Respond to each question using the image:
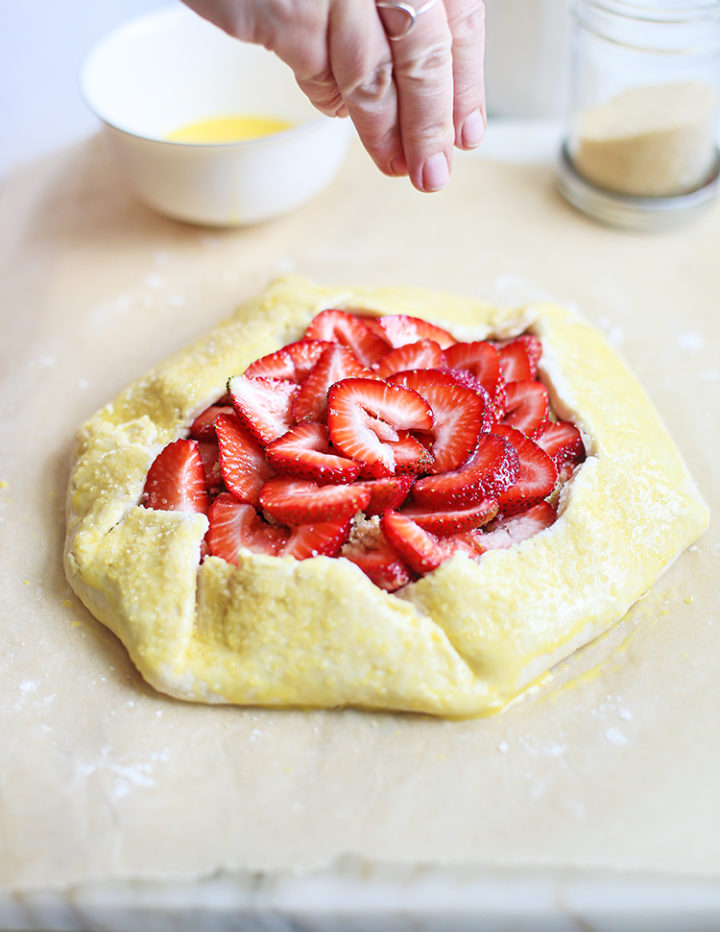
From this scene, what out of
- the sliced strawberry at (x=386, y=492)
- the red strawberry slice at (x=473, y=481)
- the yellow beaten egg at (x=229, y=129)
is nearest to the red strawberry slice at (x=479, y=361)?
the red strawberry slice at (x=473, y=481)

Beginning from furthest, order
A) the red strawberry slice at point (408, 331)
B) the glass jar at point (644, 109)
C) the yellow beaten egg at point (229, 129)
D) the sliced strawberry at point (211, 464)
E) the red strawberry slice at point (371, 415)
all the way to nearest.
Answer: the yellow beaten egg at point (229, 129)
the glass jar at point (644, 109)
the red strawberry slice at point (408, 331)
the sliced strawberry at point (211, 464)
the red strawberry slice at point (371, 415)

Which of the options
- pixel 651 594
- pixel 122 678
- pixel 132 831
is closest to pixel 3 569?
pixel 122 678

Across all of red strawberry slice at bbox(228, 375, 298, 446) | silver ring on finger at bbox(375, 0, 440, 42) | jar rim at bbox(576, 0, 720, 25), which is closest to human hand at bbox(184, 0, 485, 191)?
silver ring on finger at bbox(375, 0, 440, 42)

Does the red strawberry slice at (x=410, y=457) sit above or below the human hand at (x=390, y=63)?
below

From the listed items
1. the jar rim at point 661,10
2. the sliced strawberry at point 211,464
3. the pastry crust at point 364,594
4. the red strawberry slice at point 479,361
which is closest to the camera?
the pastry crust at point 364,594

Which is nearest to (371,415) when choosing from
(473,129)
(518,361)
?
(518,361)

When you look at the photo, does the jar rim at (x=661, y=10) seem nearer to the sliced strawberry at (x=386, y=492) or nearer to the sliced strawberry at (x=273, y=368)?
the sliced strawberry at (x=273, y=368)

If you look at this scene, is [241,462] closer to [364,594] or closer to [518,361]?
[364,594]

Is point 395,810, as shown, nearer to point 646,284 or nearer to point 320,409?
point 320,409
